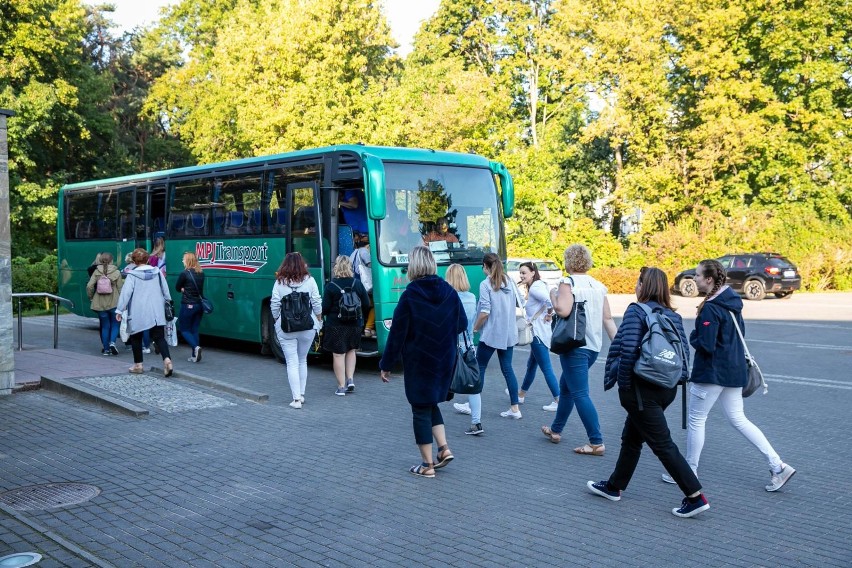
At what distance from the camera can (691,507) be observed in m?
6.00

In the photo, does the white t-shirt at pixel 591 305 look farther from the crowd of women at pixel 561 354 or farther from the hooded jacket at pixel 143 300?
the hooded jacket at pixel 143 300

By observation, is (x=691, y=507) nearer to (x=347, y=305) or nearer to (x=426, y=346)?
(x=426, y=346)

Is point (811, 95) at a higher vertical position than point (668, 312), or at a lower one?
higher

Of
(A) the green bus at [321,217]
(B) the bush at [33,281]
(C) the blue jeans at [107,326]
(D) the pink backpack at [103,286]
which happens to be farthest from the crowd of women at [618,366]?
(B) the bush at [33,281]

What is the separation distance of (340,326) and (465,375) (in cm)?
389

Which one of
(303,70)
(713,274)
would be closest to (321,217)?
(713,274)

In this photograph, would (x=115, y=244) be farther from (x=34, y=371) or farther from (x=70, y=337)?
(x=34, y=371)

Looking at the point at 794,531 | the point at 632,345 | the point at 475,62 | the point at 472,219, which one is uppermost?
the point at 475,62

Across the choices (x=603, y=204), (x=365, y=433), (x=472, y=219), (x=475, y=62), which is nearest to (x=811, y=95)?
(x=603, y=204)

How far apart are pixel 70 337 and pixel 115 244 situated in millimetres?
2169

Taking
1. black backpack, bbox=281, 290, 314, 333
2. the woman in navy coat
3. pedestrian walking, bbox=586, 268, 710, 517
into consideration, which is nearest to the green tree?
black backpack, bbox=281, 290, 314, 333

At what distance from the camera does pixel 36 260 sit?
3722cm

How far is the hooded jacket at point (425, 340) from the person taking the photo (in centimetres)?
698

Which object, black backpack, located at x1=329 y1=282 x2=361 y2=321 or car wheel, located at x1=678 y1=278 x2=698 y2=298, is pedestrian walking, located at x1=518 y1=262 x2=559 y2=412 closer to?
black backpack, located at x1=329 y1=282 x2=361 y2=321
